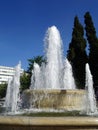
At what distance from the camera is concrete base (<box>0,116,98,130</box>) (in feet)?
15.7

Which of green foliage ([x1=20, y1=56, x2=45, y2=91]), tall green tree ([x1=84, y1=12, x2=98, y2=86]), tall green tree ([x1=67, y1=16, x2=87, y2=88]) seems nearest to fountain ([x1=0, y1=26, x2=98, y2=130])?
tall green tree ([x1=84, y1=12, x2=98, y2=86])

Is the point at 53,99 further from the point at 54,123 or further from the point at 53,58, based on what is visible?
the point at 53,58

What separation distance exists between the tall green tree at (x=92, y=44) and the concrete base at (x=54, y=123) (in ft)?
88.6

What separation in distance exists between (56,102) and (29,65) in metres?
32.9

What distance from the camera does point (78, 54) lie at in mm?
33531

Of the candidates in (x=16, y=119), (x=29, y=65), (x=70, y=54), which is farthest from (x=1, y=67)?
(x=16, y=119)

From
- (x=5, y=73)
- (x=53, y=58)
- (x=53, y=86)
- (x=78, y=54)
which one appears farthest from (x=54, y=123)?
(x=5, y=73)

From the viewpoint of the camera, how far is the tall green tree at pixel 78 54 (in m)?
32.3

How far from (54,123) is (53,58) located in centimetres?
1153

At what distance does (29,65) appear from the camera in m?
42.2

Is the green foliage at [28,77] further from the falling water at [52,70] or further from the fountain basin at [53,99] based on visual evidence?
the fountain basin at [53,99]

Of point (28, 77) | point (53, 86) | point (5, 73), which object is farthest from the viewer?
point (5, 73)

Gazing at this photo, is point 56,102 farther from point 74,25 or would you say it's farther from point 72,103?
point 74,25

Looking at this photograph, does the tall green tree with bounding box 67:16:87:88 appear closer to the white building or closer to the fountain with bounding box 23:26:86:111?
the fountain with bounding box 23:26:86:111
